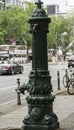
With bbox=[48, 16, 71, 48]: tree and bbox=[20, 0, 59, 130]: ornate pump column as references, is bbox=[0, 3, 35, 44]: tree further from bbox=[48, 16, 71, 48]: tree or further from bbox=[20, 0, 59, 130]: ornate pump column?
bbox=[20, 0, 59, 130]: ornate pump column

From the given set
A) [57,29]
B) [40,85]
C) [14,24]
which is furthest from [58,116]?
[57,29]

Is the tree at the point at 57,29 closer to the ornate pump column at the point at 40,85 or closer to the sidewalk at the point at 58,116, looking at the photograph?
the sidewalk at the point at 58,116

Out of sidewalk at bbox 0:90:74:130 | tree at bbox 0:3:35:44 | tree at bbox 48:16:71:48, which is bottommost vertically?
tree at bbox 48:16:71:48

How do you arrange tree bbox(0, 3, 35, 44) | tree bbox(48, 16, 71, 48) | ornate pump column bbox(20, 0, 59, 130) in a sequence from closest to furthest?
1. ornate pump column bbox(20, 0, 59, 130)
2. tree bbox(0, 3, 35, 44)
3. tree bbox(48, 16, 71, 48)

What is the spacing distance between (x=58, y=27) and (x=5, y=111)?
10401 centimetres

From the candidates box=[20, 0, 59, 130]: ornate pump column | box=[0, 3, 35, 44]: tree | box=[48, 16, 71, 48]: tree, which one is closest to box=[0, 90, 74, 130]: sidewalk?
box=[20, 0, 59, 130]: ornate pump column

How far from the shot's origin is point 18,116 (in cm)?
1321

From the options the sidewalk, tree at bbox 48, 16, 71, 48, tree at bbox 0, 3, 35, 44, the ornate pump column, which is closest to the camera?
the ornate pump column

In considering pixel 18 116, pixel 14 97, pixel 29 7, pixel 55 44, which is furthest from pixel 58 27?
pixel 18 116

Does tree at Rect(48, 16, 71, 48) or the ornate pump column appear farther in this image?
tree at Rect(48, 16, 71, 48)

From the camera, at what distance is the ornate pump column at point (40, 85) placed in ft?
29.7

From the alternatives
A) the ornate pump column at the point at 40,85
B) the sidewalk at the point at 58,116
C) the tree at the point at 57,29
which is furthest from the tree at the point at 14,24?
the ornate pump column at the point at 40,85

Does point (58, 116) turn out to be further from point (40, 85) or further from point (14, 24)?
point (14, 24)

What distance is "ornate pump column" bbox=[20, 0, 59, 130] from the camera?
906 centimetres
